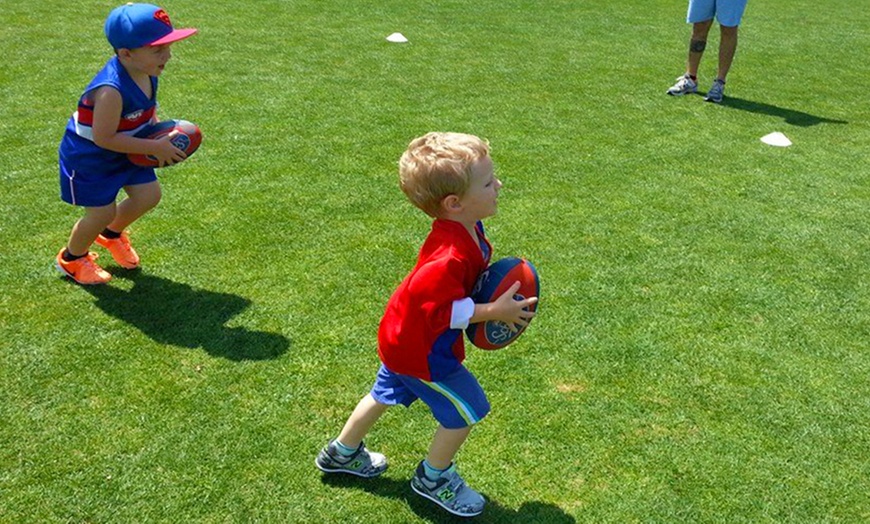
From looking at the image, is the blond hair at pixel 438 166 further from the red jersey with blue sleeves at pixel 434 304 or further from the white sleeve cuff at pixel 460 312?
the white sleeve cuff at pixel 460 312

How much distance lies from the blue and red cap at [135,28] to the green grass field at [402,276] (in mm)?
1271

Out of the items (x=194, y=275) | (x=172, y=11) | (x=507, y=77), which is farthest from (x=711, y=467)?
(x=172, y=11)

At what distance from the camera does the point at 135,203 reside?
4461 millimetres

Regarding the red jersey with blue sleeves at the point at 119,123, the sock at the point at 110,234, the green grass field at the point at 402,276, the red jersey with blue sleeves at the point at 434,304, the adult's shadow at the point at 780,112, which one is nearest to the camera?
the red jersey with blue sleeves at the point at 434,304

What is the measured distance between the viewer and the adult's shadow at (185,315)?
397 centimetres

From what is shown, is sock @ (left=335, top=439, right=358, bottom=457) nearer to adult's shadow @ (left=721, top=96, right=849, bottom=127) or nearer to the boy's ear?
the boy's ear

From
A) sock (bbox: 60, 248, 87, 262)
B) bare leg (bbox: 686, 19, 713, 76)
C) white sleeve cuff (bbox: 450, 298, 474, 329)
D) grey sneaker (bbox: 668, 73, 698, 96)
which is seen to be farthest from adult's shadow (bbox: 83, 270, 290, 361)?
bare leg (bbox: 686, 19, 713, 76)

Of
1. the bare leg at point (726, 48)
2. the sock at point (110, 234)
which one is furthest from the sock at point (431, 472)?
the bare leg at point (726, 48)

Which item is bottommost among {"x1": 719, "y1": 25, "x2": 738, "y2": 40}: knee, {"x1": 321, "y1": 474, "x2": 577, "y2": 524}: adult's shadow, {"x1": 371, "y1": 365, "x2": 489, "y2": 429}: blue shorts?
Answer: {"x1": 719, "y1": 25, "x2": 738, "y2": 40}: knee

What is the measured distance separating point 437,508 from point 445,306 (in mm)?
875

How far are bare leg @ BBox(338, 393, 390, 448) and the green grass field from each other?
0.67 feet

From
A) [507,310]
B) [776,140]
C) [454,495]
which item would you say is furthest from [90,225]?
[776,140]

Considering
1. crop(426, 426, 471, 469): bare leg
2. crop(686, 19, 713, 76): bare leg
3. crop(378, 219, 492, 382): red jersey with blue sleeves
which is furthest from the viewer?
crop(686, 19, 713, 76): bare leg

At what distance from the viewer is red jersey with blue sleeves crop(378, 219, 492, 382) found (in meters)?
2.63
